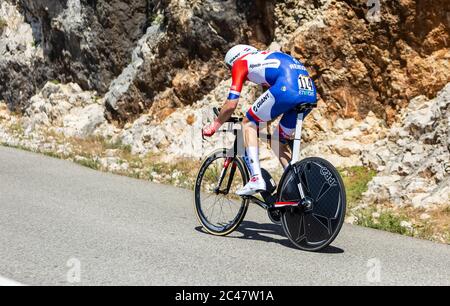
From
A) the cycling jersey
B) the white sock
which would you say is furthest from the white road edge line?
the cycling jersey

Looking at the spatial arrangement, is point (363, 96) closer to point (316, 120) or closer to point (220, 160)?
point (316, 120)

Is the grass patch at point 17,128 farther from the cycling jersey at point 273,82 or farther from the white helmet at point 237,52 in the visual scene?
the cycling jersey at point 273,82

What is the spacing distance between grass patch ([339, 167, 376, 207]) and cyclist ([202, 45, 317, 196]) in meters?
2.91

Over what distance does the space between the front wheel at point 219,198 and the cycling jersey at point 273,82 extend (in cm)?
65

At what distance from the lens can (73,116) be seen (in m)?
17.9

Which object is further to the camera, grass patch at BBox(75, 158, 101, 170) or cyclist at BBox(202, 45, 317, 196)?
grass patch at BBox(75, 158, 101, 170)

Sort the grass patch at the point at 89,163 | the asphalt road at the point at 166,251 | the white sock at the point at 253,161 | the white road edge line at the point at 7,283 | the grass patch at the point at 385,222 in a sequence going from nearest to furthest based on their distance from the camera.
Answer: the white road edge line at the point at 7,283 → the asphalt road at the point at 166,251 → the white sock at the point at 253,161 → the grass patch at the point at 385,222 → the grass patch at the point at 89,163

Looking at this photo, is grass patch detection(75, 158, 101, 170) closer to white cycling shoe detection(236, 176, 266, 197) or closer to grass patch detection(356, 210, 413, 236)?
grass patch detection(356, 210, 413, 236)

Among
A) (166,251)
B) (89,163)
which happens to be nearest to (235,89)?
(166,251)

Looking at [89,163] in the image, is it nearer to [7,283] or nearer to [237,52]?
[237,52]

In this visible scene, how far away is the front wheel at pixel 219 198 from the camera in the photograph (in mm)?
6570

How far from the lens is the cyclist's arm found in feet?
20.1

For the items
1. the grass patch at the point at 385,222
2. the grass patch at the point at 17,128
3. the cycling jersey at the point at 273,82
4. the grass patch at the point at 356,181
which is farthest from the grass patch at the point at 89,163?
the grass patch at the point at 17,128

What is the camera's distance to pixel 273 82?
6.20 m
